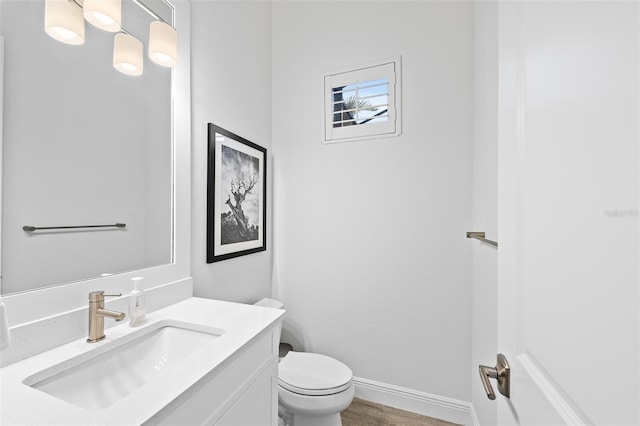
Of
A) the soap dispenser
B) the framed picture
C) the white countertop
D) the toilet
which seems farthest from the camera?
the framed picture

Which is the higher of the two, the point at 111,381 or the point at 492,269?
the point at 492,269

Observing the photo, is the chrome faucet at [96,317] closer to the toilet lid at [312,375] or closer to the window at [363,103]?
the toilet lid at [312,375]

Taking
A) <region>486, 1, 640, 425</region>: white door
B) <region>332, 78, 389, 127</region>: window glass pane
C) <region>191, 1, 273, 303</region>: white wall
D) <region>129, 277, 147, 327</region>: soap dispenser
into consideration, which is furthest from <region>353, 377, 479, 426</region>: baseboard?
<region>332, 78, 389, 127</region>: window glass pane

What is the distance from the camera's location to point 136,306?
921mm

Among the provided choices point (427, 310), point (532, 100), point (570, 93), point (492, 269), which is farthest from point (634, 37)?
point (427, 310)

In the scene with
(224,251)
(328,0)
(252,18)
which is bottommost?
(224,251)

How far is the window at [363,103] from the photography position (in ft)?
5.81

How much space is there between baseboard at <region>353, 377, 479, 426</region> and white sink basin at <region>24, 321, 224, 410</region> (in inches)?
51.6

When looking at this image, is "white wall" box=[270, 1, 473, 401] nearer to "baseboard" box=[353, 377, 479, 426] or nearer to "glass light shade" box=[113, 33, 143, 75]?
"baseboard" box=[353, 377, 479, 426]

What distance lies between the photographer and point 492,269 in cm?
116

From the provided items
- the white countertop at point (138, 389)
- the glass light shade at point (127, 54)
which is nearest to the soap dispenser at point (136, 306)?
the white countertop at point (138, 389)

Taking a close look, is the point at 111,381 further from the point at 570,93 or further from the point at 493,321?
the point at 493,321

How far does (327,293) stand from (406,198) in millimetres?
838

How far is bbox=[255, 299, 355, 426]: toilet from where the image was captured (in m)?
1.29
